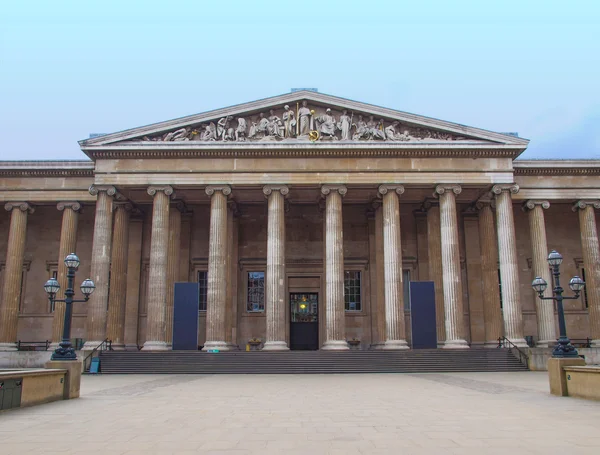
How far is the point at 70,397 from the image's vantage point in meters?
15.9

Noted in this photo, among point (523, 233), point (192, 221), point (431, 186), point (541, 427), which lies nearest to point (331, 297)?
point (431, 186)

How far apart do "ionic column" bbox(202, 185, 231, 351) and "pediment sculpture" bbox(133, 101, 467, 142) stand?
3.24 m

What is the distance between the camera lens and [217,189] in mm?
32219

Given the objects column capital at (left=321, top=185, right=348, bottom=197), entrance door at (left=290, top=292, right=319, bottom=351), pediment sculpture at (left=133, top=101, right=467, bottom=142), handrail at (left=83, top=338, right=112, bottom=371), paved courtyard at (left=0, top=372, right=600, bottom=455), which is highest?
pediment sculpture at (left=133, top=101, right=467, bottom=142)

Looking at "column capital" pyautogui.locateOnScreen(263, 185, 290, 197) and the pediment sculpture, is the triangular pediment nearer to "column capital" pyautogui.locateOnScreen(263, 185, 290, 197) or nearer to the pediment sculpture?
the pediment sculpture

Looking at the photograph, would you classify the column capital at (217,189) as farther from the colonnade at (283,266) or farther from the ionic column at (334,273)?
the ionic column at (334,273)

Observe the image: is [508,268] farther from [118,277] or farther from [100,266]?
[100,266]

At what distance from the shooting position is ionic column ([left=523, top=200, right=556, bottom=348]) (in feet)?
105

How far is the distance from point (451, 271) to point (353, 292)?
8626 mm

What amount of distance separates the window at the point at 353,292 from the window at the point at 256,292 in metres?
5.62

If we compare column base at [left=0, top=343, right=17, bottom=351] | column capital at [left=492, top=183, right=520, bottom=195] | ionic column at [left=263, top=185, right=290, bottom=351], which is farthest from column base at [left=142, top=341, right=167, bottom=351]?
column capital at [left=492, top=183, right=520, bottom=195]

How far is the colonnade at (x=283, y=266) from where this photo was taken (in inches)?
1209

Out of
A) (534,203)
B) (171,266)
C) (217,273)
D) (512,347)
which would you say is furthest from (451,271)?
(171,266)

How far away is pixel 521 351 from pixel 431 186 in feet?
33.0
